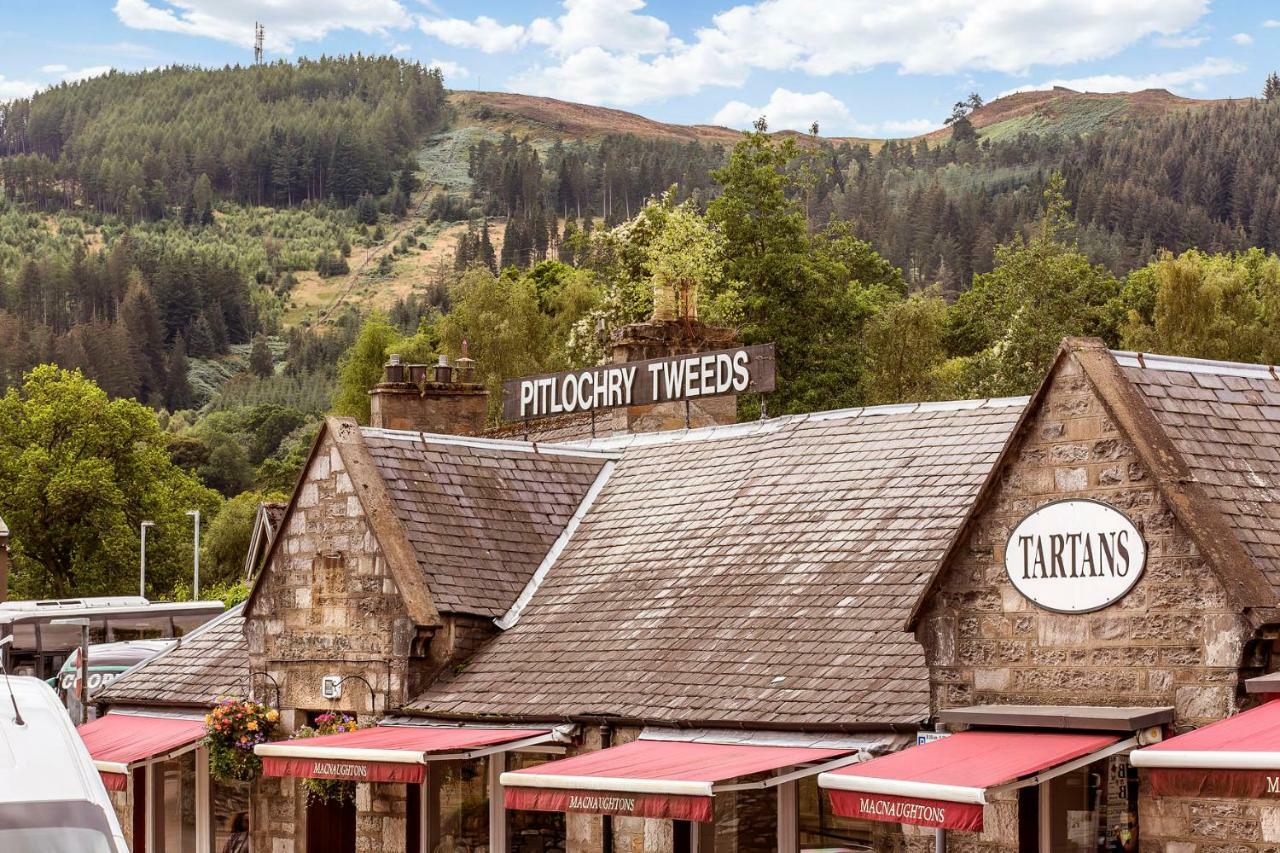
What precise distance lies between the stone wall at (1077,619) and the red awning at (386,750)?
13.9ft

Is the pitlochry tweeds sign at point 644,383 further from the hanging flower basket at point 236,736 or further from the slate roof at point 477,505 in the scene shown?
the hanging flower basket at point 236,736

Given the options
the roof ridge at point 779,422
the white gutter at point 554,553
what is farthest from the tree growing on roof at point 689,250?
the white gutter at point 554,553

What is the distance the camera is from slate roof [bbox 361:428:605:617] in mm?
19312

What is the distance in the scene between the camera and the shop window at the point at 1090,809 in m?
13.1

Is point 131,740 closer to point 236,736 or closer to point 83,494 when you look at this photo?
point 236,736

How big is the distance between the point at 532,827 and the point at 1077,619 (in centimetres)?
684

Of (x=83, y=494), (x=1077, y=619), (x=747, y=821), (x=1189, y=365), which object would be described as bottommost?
(x=747, y=821)

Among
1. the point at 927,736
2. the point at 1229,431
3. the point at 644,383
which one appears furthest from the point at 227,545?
the point at 1229,431

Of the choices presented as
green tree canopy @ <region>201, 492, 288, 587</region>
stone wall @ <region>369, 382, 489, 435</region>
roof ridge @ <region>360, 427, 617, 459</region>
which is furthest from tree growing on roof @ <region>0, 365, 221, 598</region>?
roof ridge @ <region>360, 427, 617, 459</region>

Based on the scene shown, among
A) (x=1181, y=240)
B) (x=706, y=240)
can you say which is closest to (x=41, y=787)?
(x=706, y=240)

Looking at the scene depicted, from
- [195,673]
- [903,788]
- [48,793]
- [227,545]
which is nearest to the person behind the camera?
[48,793]

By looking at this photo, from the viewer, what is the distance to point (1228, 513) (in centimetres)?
1257

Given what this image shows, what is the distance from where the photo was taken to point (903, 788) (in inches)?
471

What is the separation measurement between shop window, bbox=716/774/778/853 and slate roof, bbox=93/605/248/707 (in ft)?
23.2
